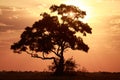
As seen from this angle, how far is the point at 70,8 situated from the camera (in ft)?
253

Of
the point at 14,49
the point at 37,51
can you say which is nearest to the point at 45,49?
the point at 37,51

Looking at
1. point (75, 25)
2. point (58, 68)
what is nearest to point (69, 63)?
point (58, 68)

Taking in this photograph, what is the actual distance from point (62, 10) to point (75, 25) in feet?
13.4

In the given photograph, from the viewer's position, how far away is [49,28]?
75812 mm

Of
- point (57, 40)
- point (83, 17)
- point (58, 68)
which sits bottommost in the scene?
point (58, 68)

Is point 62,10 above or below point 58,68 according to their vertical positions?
above

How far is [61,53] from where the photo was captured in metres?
76.2

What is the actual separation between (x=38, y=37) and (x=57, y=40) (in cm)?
418

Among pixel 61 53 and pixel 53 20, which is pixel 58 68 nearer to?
pixel 61 53

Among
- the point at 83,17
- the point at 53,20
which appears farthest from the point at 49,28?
the point at 83,17

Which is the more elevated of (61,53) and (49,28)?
(49,28)

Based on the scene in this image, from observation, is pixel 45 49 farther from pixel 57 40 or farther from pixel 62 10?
pixel 62 10

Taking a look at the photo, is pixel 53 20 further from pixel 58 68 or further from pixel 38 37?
pixel 58 68

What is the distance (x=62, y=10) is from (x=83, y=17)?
4.90 meters
